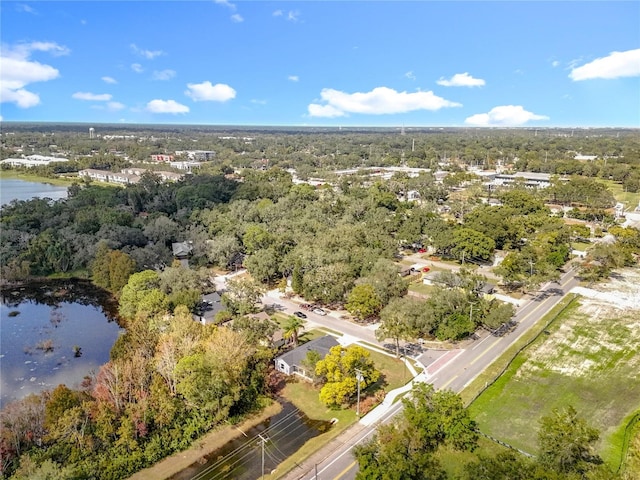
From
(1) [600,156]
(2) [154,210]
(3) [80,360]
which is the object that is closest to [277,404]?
(3) [80,360]

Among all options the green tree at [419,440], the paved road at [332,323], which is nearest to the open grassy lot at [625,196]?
the paved road at [332,323]

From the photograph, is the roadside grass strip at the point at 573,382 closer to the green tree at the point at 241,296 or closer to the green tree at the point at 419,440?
the green tree at the point at 419,440

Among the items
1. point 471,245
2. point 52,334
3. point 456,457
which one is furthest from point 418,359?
point 52,334

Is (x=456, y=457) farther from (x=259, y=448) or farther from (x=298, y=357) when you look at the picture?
(x=298, y=357)

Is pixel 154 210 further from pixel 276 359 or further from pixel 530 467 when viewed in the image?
pixel 530 467

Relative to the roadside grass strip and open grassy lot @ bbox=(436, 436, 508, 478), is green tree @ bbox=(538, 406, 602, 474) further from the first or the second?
the roadside grass strip

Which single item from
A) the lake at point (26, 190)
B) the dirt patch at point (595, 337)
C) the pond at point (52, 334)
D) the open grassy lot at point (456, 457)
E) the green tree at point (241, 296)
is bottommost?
the pond at point (52, 334)

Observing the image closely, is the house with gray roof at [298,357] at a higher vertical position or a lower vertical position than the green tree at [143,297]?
lower
